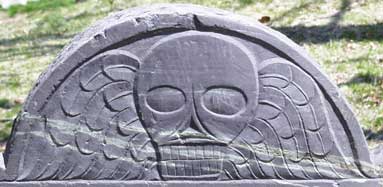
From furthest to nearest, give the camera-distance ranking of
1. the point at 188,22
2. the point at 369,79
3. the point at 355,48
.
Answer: the point at 355,48
the point at 369,79
the point at 188,22

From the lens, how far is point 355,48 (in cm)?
632

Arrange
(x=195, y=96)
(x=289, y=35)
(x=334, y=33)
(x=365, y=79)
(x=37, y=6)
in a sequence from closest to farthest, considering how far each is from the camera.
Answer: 1. (x=195, y=96)
2. (x=365, y=79)
3. (x=334, y=33)
4. (x=289, y=35)
5. (x=37, y=6)

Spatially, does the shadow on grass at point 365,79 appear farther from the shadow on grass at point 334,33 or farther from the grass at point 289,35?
the shadow on grass at point 334,33

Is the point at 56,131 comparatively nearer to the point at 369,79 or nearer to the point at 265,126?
the point at 265,126

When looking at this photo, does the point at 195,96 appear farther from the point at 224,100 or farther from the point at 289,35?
the point at 289,35

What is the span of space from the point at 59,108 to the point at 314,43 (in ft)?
11.3

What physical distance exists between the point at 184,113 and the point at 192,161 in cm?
19

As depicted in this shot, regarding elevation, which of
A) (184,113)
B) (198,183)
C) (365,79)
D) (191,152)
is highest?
(365,79)

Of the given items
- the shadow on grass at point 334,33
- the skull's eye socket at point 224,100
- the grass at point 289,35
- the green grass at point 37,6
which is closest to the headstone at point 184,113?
the skull's eye socket at point 224,100

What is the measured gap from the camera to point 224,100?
3371 mm

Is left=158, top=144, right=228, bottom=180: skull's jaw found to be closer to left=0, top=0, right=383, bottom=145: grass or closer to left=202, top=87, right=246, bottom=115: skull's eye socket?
left=202, top=87, right=246, bottom=115: skull's eye socket

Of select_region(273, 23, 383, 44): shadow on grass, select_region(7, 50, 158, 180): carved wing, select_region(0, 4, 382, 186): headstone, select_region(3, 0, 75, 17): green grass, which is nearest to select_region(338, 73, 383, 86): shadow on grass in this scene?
select_region(273, 23, 383, 44): shadow on grass

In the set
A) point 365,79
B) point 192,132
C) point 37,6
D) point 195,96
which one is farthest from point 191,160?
point 37,6

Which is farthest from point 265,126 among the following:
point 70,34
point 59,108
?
point 70,34
